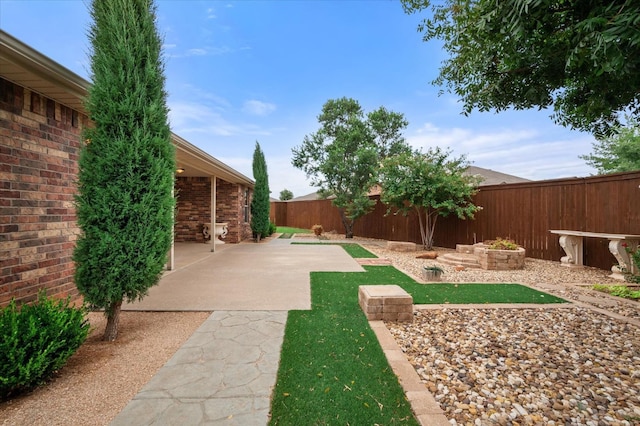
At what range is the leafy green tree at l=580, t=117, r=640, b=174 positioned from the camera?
12.2m

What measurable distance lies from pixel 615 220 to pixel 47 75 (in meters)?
9.56

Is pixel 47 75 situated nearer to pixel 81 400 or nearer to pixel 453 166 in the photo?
pixel 81 400

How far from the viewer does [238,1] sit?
7.08 meters

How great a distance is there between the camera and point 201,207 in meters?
10.8

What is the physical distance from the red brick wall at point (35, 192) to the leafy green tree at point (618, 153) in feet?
56.3

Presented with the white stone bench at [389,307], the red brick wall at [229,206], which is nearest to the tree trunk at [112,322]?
the white stone bench at [389,307]

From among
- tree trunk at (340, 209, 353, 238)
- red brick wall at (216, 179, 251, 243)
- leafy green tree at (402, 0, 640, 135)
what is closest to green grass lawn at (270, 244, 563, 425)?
leafy green tree at (402, 0, 640, 135)

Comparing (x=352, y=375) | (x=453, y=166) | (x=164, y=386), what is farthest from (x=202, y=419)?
(x=453, y=166)

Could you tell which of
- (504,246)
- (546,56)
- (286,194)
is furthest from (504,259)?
(286,194)

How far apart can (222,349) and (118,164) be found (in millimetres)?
1960

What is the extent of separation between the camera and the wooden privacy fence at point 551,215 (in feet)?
19.6

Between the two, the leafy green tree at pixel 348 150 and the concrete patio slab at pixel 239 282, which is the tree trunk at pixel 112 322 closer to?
the concrete patio slab at pixel 239 282

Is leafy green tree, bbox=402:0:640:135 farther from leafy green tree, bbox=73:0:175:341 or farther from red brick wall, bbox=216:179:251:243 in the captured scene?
red brick wall, bbox=216:179:251:243

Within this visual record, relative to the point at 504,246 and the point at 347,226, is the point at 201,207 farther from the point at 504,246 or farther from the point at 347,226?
the point at 504,246
